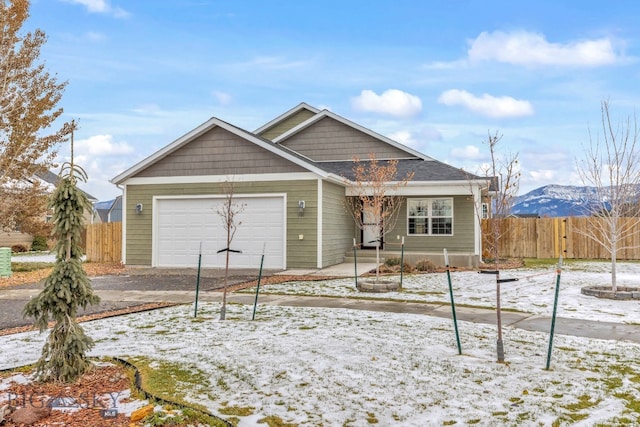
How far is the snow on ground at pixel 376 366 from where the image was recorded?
3986mm

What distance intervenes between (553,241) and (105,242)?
19.8 meters

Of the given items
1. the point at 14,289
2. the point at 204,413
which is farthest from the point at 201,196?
the point at 204,413

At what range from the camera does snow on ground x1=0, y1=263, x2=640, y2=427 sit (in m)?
3.99

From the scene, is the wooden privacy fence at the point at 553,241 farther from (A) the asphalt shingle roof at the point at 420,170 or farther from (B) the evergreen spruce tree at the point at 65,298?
(B) the evergreen spruce tree at the point at 65,298

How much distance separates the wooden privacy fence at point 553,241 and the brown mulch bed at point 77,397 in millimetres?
18613

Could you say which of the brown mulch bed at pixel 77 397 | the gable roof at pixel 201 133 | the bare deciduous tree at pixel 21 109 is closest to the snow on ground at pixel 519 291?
the gable roof at pixel 201 133

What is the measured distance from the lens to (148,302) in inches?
385

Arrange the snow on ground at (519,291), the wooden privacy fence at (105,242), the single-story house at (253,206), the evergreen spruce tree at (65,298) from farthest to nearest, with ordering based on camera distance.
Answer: the wooden privacy fence at (105,242), the single-story house at (253,206), the snow on ground at (519,291), the evergreen spruce tree at (65,298)

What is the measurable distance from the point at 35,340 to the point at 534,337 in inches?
270

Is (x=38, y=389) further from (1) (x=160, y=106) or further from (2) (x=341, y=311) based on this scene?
(1) (x=160, y=106)

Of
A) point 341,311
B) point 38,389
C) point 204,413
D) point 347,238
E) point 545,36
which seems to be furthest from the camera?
point 347,238

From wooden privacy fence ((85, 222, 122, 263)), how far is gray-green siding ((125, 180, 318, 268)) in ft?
14.3

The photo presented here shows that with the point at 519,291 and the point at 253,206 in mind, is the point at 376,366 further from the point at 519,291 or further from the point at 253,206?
the point at 253,206

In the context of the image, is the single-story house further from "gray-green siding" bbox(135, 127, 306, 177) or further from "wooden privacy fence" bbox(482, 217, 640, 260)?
"wooden privacy fence" bbox(482, 217, 640, 260)
